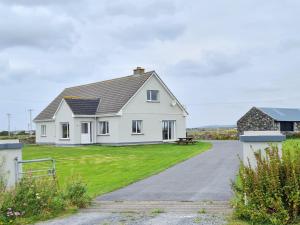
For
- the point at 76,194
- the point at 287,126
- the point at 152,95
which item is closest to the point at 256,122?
the point at 287,126

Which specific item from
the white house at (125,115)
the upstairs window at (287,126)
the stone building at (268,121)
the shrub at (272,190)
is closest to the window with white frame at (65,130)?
the white house at (125,115)

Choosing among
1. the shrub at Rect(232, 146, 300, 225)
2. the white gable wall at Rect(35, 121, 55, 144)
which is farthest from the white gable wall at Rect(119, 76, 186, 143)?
the shrub at Rect(232, 146, 300, 225)

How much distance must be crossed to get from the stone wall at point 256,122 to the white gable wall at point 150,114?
15404 millimetres

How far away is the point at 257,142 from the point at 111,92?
3702cm

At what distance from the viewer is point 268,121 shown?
189ft

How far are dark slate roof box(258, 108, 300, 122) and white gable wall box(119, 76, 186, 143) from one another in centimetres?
1698

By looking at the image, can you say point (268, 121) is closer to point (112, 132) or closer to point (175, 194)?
point (112, 132)

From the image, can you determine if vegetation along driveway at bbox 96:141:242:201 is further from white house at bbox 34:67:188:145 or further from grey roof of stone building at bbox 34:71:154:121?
grey roof of stone building at bbox 34:71:154:121

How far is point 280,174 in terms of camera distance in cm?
891

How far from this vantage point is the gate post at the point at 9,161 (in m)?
10.8

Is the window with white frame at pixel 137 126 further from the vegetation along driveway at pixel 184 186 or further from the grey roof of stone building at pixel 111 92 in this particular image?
the vegetation along driveway at pixel 184 186

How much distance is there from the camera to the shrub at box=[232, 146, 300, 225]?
853 centimetres

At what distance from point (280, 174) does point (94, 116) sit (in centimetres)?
3590

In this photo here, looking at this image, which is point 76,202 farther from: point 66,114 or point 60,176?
point 66,114
